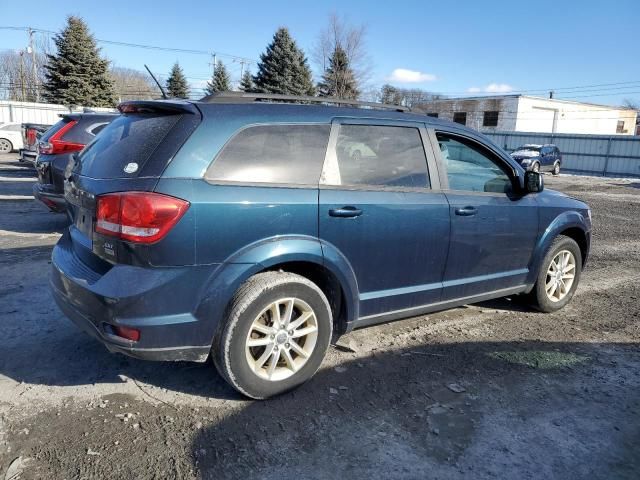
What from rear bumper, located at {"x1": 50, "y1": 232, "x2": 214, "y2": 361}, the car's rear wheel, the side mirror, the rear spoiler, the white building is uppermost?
the white building

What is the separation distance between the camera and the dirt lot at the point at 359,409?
8.46ft

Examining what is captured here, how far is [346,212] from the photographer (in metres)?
3.29

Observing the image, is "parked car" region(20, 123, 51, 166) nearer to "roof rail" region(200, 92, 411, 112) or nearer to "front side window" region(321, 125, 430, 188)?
"roof rail" region(200, 92, 411, 112)

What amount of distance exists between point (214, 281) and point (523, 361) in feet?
8.17

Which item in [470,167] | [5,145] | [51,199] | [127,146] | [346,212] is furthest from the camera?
[5,145]

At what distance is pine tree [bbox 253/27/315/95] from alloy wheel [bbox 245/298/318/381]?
107 feet

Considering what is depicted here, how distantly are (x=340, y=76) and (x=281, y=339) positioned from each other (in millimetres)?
33135

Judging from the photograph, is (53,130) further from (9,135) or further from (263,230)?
(9,135)

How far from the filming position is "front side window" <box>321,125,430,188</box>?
134 inches

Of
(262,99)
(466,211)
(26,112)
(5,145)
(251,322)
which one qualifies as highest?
(26,112)

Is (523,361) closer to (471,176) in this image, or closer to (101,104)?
(471,176)

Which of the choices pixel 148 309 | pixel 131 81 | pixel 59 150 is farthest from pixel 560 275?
pixel 131 81

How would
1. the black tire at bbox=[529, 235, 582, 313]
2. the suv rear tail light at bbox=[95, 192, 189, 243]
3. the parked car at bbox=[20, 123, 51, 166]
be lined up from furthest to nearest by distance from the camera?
the parked car at bbox=[20, 123, 51, 166] < the black tire at bbox=[529, 235, 582, 313] < the suv rear tail light at bbox=[95, 192, 189, 243]

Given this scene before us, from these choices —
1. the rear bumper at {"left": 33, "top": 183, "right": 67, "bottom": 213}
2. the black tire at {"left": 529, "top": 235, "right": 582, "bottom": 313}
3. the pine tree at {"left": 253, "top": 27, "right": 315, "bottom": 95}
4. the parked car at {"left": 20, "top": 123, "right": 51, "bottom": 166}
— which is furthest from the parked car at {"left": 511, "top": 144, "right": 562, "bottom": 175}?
the rear bumper at {"left": 33, "top": 183, "right": 67, "bottom": 213}
